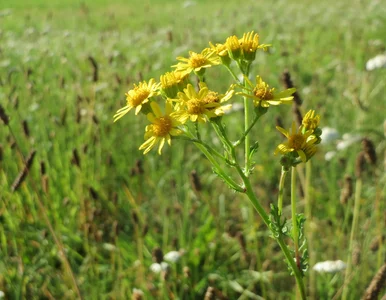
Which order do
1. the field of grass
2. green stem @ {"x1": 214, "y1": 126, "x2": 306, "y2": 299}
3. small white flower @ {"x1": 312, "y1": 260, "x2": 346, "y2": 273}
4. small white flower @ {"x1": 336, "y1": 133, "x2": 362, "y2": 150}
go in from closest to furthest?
1. green stem @ {"x1": 214, "y1": 126, "x2": 306, "y2": 299}
2. small white flower @ {"x1": 312, "y1": 260, "x2": 346, "y2": 273}
3. the field of grass
4. small white flower @ {"x1": 336, "y1": 133, "x2": 362, "y2": 150}

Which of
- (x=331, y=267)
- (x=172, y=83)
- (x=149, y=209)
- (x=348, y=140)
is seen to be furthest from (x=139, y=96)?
(x=149, y=209)

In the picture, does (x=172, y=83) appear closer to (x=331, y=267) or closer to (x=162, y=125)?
(x=162, y=125)

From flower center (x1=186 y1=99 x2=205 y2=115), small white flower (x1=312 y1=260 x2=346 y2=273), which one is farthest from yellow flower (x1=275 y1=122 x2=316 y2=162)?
small white flower (x1=312 y1=260 x2=346 y2=273)

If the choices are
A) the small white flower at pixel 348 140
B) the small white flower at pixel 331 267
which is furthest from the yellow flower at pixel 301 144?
the small white flower at pixel 348 140

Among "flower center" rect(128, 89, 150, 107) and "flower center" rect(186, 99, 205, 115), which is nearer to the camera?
"flower center" rect(186, 99, 205, 115)

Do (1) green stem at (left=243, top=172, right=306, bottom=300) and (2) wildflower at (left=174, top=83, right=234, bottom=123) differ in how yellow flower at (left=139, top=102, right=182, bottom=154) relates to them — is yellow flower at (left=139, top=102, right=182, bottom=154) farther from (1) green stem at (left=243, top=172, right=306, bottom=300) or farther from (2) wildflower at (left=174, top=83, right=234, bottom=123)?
(1) green stem at (left=243, top=172, right=306, bottom=300)

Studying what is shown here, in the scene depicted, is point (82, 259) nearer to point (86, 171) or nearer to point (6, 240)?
point (6, 240)

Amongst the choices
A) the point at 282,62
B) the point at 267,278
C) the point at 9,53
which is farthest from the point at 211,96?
the point at 9,53
